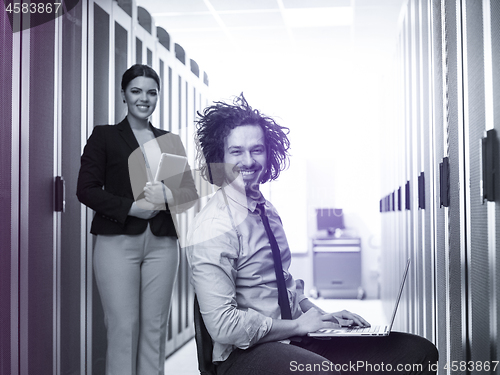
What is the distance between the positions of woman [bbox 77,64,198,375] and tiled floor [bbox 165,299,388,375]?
71cm

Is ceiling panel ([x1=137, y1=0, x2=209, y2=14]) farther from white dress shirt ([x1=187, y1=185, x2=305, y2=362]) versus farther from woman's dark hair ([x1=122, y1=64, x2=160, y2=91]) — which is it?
white dress shirt ([x1=187, y1=185, x2=305, y2=362])

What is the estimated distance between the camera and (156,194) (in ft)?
7.57

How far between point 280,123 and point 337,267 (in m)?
2.67

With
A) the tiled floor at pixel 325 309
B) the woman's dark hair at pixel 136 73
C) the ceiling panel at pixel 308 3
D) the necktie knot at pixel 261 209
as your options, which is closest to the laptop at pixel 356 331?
the necktie knot at pixel 261 209

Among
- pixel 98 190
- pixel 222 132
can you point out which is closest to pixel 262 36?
pixel 98 190

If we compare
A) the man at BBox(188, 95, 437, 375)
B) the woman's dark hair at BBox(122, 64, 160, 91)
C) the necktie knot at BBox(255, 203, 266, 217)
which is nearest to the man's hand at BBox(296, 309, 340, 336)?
the man at BBox(188, 95, 437, 375)

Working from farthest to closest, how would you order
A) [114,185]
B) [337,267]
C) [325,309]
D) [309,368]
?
[337,267] → [325,309] → [114,185] → [309,368]

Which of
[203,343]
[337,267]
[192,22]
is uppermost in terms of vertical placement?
[192,22]

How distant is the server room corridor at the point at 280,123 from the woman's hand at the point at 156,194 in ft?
0.53

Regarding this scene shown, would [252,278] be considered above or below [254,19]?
→ below

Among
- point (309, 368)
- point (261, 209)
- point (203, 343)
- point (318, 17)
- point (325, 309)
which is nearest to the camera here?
point (309, 368)

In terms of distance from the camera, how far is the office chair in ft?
4.60

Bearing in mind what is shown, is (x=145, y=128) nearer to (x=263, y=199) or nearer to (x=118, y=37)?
(x=118, y=37)

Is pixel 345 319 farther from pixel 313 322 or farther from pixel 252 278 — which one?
pixel 252 278
